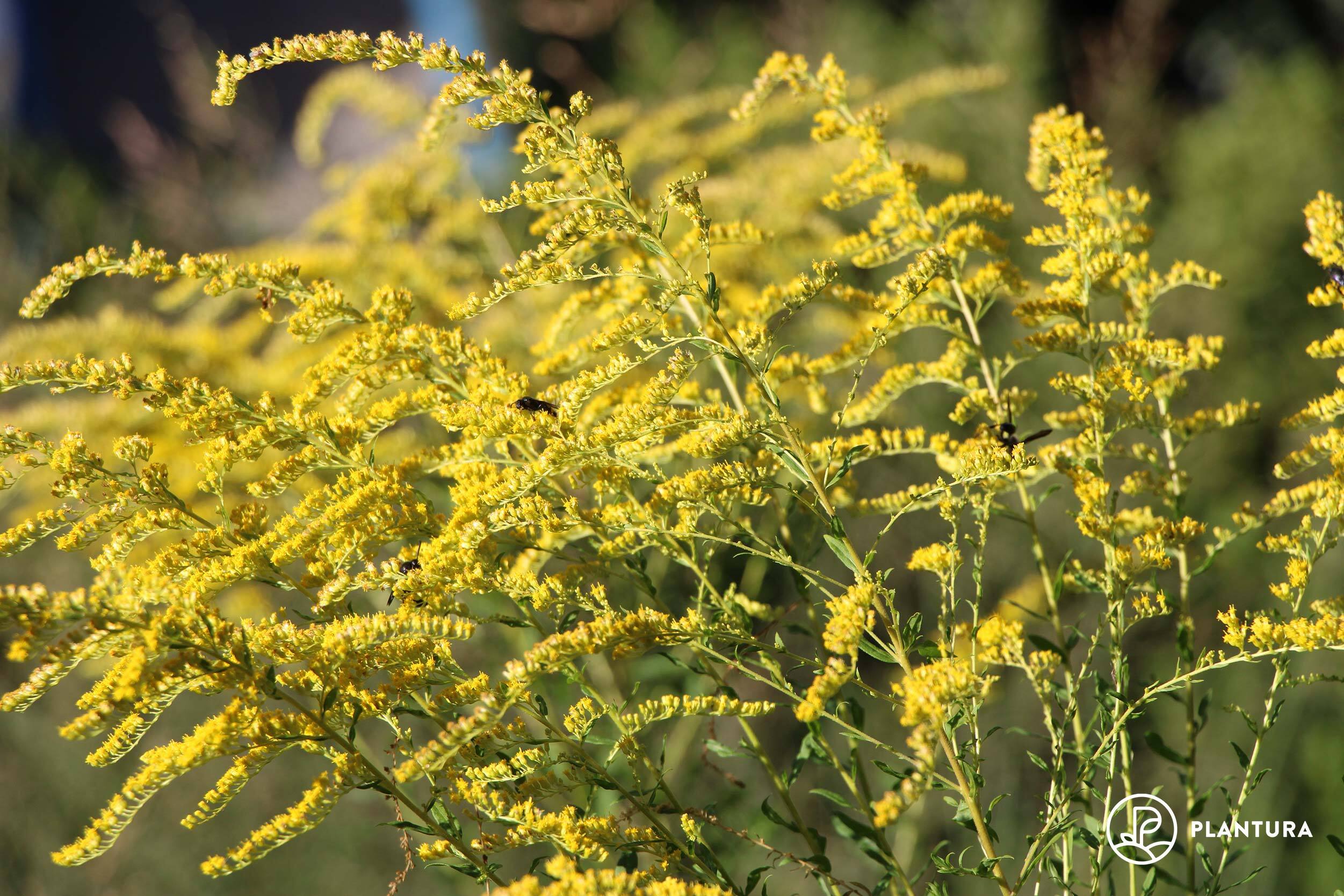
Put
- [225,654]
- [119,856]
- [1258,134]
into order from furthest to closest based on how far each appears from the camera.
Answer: [1258,134] → [119,856] → [225,654]

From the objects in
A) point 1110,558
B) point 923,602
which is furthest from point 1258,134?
point 1110,558

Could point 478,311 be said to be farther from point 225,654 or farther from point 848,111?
point 848,111

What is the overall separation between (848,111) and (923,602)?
2.92m

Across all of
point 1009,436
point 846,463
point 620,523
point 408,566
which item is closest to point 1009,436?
point 1009,436

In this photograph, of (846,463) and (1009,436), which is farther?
(1009,436)

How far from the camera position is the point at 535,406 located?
1153 mm

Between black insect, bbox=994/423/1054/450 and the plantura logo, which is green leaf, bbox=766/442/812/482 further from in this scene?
the plantura logo

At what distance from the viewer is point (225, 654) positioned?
3.12ft

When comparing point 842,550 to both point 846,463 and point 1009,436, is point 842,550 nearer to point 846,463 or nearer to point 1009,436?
point 846,463

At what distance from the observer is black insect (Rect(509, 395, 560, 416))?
1131 millimetres

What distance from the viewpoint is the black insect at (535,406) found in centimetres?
113

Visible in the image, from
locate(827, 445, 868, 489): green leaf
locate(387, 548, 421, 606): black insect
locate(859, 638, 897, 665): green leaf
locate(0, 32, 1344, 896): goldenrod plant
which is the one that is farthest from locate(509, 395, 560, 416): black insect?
locate(859, 638, 897, 665): green leaf

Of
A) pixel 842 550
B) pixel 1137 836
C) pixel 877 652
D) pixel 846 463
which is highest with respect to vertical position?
pixel 846 463

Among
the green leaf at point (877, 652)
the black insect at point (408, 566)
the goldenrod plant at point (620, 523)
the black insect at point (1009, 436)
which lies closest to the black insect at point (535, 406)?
the goldenrod plant at point (620, 523)
